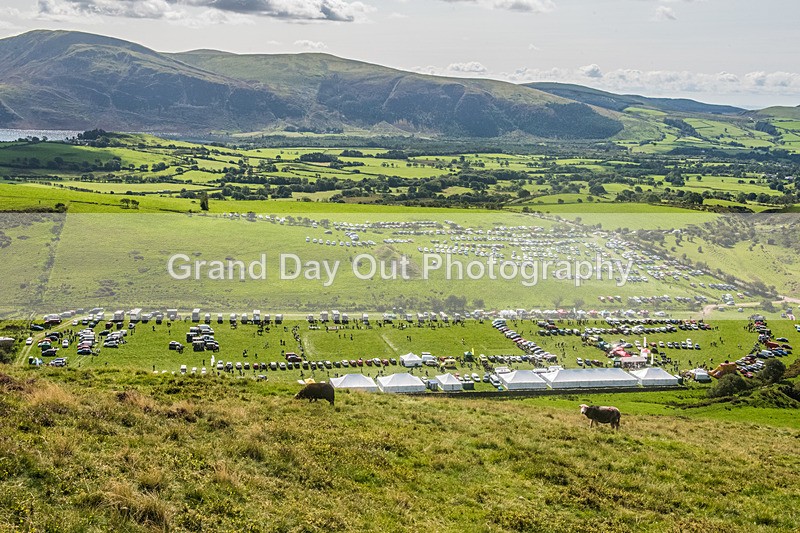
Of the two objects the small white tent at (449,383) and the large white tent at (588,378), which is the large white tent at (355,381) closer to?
the small white tent at (449,383)

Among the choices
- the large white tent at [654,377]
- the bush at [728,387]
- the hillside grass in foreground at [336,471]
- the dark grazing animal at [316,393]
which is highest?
the hillside grass in foreground at [336,471]

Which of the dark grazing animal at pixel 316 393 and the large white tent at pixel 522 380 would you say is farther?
the large white tent at pixel 522 380

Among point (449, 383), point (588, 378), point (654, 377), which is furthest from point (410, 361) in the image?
point (654, 377)

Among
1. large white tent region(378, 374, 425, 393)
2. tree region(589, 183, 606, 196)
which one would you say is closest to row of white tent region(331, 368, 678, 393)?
large white tent region(378, 374, 425, 393)

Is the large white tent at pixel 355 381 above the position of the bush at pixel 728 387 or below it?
below

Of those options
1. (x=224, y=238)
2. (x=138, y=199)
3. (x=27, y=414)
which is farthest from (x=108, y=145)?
(x=27, y=414)

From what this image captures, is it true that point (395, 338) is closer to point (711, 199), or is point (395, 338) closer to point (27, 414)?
point (27, 414)

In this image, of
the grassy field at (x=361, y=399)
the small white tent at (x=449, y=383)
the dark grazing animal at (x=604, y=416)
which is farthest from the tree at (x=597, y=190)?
the dark grazing animal at (x=604, y=416)

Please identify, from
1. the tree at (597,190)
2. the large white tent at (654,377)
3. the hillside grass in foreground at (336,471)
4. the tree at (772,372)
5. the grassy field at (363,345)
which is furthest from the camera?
the tree at (597,190)
